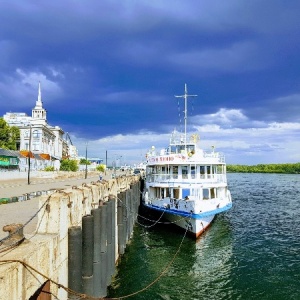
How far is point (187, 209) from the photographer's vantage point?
80.4 feet

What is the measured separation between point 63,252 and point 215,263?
42.5ft

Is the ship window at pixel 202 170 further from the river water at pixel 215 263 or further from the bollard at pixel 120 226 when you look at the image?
the bollard at pixel 120 226

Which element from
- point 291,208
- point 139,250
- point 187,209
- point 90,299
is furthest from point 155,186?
point 291,208

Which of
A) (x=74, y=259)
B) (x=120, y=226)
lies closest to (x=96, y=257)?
(x=74, y=259)

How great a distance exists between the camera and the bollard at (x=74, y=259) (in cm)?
946

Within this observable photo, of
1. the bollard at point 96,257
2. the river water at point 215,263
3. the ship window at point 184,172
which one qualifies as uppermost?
the ship window at point 184,172

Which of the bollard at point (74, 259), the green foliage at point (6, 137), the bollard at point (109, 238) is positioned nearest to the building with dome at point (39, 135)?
the green foliage at point (6, 137)

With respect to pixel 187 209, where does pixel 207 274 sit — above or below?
below

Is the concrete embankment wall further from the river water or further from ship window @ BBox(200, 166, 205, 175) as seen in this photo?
ship window @ BBox(200, 166, 205, 175)

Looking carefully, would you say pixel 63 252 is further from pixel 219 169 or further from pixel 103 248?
pixel 219 169

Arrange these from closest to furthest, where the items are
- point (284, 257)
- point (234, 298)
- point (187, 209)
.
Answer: point (234, 298) → point (284, 257) → point (187, 209)

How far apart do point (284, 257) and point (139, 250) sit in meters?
9.40

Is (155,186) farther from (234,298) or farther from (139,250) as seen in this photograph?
(234,298)

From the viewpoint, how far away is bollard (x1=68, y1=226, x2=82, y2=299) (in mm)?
9461
